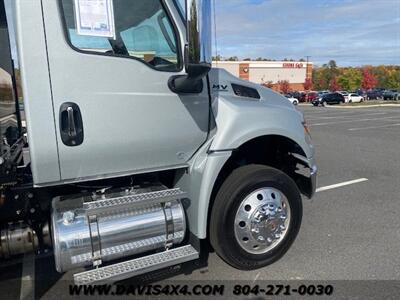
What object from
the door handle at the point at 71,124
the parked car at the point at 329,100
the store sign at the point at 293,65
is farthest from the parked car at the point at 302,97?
the door handle at the point at 71,124

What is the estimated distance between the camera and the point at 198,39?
257 cm

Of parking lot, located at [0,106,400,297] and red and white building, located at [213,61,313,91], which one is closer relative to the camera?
parking lot, located at [0,106,400,297]

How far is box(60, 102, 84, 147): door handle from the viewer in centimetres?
259

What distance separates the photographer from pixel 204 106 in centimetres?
312

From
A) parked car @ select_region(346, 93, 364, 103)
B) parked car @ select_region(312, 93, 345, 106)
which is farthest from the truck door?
parked car @ select_region(346, 93, 364, 103)

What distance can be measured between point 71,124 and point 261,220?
70.0 inches

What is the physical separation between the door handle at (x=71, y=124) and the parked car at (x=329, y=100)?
161ft

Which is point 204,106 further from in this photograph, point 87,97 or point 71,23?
point 71,23

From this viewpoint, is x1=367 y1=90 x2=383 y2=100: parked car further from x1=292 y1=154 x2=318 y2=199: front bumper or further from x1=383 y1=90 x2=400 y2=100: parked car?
x1=292 y1=154 x2=318 y2=199: front bumper

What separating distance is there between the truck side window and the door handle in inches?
16.5

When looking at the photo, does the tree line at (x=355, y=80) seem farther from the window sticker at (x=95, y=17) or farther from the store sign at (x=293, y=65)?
the window sticker at (x=95, y=17)

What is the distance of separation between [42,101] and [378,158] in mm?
7899

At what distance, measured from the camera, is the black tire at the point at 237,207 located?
3.17 meters

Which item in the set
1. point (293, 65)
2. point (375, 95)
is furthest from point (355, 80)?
point (375, 95)
